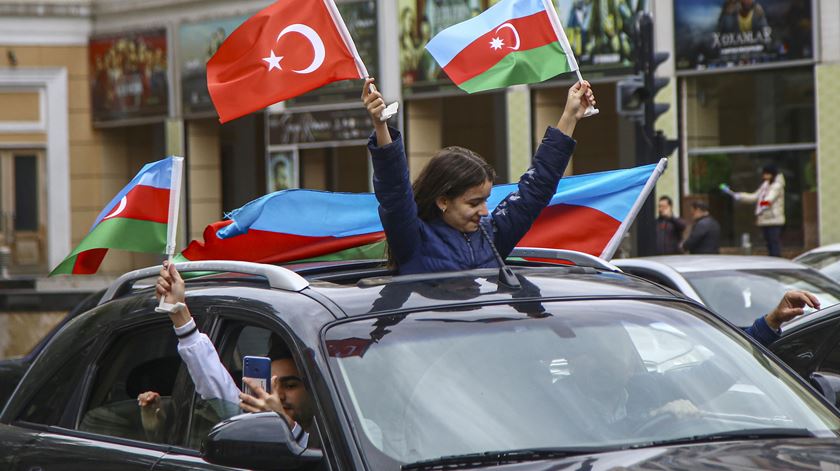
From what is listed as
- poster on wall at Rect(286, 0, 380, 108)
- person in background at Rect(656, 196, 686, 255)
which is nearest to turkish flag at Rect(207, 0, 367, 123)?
person in background at Rect(656, 196, 686, 255)

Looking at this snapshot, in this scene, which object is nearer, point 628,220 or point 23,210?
point 628,220

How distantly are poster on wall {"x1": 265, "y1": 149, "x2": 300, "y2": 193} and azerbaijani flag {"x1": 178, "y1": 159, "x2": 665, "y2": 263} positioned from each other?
2107 cm

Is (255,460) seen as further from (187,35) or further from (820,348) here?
(187,35)

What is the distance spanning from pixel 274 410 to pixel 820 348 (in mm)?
3487

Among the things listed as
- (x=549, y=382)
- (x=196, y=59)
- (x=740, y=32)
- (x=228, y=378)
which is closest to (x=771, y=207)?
(x=740, y=32)

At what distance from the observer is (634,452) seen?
3.48 meters

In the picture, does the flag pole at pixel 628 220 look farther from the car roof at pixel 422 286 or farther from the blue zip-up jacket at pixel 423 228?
the car roof at pixel 422 286

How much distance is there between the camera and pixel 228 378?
4.12 meters

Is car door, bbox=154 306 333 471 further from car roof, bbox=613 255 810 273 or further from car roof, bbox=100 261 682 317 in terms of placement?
car roof, bbox=613 255 810 273

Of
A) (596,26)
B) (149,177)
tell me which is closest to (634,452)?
(149,177)

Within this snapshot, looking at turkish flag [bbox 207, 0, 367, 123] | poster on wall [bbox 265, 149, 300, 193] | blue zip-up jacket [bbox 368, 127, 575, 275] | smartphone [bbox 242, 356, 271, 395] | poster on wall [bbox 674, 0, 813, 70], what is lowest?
smartphone [bbox 242, 356, 271, 395]

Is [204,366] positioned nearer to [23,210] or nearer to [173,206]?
[173,206]

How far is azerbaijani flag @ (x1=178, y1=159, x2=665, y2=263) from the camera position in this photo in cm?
600

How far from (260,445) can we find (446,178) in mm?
1732
